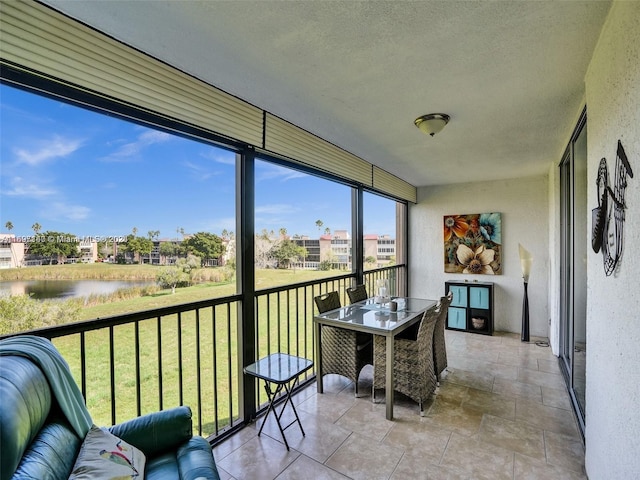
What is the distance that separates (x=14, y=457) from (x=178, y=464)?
72 cm

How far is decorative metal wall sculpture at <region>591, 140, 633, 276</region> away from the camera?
1.25 metres

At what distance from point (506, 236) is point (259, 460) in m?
4.76

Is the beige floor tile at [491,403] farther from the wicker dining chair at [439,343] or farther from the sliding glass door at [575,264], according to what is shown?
the sliding glass door at [575,264]

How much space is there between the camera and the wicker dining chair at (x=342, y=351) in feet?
9.52

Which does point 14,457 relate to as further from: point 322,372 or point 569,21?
point 569,21

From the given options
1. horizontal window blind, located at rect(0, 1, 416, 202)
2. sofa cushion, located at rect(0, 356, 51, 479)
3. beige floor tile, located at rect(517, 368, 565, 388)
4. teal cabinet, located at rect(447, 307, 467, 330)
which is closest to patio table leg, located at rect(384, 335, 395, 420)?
beige floor tile, located at rect(517, 368, 565, 388)

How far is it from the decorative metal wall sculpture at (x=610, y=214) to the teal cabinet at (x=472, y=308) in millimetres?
3293

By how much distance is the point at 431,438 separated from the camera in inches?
87.7

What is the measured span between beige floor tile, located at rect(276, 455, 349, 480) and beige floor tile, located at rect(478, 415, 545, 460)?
3.77 ft

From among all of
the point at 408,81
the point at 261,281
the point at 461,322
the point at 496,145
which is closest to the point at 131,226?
the point at 261,281

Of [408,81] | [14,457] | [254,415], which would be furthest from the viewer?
[254,415]

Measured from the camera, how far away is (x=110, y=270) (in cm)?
177

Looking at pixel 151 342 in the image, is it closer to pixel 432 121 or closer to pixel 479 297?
pixel 432 121

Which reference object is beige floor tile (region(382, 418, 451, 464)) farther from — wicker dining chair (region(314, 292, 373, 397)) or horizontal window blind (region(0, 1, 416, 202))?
horizontal window blind (region(0, 1, 416, 202))
